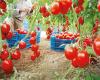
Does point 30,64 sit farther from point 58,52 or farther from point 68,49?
point 68,49

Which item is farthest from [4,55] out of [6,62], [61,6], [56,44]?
[56,44]

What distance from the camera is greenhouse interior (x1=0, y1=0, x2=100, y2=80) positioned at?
1395 mm

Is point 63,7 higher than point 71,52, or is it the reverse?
point 63,7

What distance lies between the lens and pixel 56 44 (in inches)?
187

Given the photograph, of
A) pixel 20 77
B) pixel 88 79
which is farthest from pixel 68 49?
pixel 20 77

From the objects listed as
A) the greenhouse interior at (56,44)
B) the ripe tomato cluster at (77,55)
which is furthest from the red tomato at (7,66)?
the ripe tomato cluster at (77,55)

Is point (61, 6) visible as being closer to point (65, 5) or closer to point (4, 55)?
point (65, 5)

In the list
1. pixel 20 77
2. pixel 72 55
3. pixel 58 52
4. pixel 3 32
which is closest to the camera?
pixel 72 55

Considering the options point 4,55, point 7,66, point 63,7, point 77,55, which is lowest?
point 7,66

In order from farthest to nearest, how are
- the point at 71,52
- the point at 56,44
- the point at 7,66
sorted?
the point at 56,44 < the point at 7,66 < the point at 71,52

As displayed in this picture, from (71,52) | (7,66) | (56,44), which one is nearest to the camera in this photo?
(71,52)

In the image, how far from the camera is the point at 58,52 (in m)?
4.52

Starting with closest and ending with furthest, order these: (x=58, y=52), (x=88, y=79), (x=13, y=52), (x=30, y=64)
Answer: (x=88, y=79) → (x=13, y=52) → (x=30, y=64) → (x=58, y=52)

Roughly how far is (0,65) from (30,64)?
0.48m
